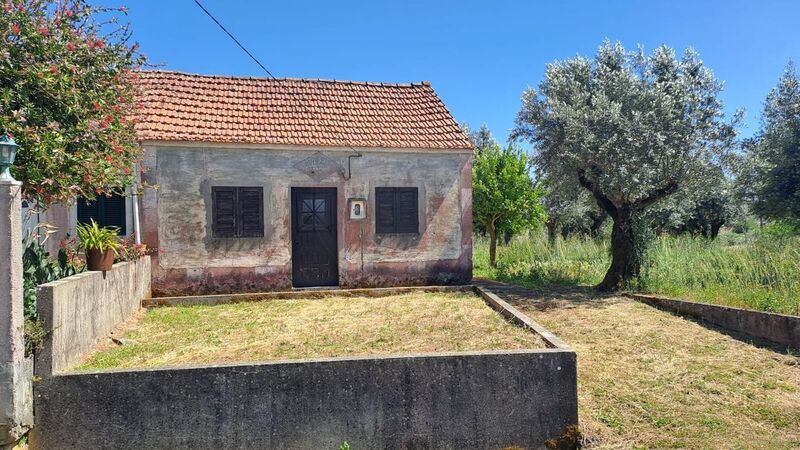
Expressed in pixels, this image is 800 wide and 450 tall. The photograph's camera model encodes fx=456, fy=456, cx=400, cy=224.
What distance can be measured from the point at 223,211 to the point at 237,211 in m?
0.27

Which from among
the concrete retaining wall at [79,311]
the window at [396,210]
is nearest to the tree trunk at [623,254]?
the window at [396,210]

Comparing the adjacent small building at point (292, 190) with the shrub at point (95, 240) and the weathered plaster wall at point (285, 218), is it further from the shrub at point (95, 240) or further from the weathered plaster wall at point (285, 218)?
the shrub at point (95, 240)

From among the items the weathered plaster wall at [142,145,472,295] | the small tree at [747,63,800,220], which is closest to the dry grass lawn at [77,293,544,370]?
the weathered plaster wall at [142,145,472,295]

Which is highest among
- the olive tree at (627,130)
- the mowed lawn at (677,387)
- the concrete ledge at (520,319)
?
the olive tree at (627,130)

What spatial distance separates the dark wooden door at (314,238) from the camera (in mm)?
9742

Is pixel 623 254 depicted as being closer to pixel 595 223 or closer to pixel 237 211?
pixel 237 211

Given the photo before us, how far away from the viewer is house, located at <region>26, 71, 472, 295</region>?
898 cm

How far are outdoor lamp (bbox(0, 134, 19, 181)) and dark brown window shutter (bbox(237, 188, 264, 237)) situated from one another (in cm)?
511

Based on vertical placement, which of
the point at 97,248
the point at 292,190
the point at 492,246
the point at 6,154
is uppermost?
the point at 292,190

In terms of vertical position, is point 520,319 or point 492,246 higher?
point 492,246

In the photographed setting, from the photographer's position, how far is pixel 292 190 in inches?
380

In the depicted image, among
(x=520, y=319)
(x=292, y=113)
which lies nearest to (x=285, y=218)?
(x=292, y=113)

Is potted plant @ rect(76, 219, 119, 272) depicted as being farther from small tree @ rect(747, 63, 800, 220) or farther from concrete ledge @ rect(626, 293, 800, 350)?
small tree @ rect(747, 63, 800, 220)

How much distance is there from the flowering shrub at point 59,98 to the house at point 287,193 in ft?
8.95
